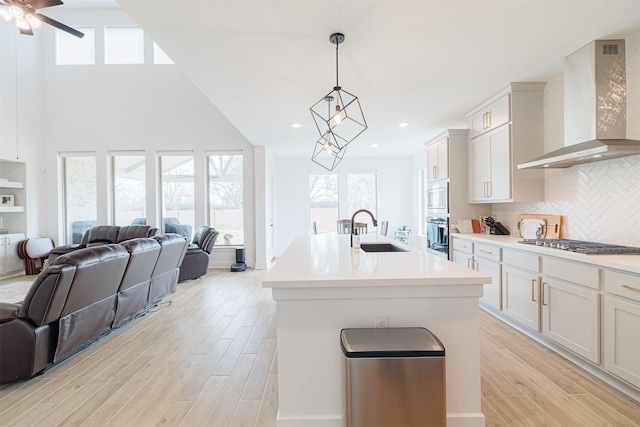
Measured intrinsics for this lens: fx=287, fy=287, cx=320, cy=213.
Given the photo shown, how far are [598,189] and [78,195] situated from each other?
9.03 metres

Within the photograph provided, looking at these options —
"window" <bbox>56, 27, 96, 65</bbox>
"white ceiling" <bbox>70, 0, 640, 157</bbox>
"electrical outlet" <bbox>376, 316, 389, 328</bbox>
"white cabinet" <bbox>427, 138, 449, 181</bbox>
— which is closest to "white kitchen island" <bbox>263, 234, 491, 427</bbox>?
"electrical outlet" <bbox>376, 316, 389, 328</bbox>

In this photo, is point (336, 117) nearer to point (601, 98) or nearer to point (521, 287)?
point (601, 98)

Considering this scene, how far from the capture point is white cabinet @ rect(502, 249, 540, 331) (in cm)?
259

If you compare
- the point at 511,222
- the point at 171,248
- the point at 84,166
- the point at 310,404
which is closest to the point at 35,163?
the point at 84,166

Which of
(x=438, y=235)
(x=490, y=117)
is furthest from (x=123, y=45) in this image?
(x=438, y=235)

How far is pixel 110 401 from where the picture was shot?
6.32 ft

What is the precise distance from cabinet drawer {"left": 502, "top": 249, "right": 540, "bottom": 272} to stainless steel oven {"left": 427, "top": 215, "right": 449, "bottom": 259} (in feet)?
3.76

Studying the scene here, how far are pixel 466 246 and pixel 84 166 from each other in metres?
7.97

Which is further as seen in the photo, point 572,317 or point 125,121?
point 125,121

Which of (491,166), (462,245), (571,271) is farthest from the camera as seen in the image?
(462,245)

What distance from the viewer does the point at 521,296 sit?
2768mm

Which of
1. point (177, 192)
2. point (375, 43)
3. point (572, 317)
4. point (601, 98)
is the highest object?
point (375, 43)

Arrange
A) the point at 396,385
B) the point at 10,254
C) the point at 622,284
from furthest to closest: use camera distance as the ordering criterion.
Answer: the point at 10,254 → the point at 622,284 → the point at 396,385

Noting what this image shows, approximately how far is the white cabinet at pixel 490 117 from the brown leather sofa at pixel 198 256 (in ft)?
15.6
